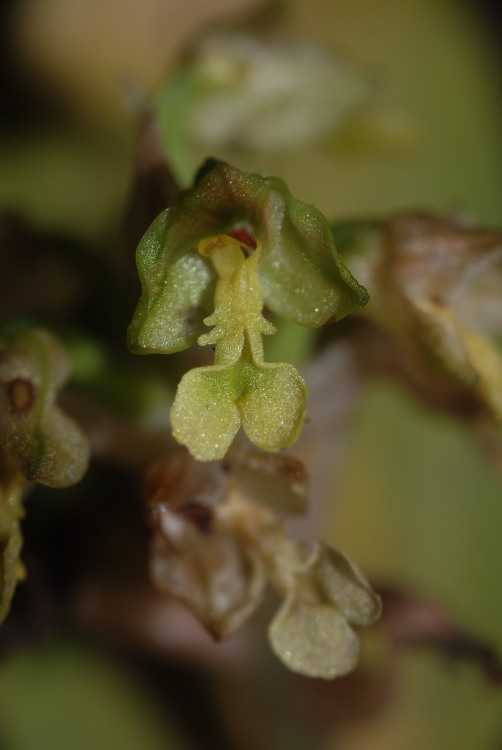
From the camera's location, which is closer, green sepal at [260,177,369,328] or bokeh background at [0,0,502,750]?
green sepal at [260,177,369,328]

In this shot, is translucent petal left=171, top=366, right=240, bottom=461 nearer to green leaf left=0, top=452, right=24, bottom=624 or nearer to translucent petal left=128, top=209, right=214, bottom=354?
translucent petal left=128, top=209, right=214, bottom=354

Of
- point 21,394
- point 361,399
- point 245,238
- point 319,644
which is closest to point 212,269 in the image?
point 245,238

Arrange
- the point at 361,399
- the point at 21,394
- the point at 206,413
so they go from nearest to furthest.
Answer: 1. the point at 206,413
2. the point at 21,394
3. the point at 361,399

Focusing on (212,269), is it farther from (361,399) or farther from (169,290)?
(361,399)

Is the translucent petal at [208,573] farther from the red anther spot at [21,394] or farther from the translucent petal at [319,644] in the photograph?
the red anther spot at [21,394]

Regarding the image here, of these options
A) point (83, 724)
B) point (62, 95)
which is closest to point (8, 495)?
point (83, 724)

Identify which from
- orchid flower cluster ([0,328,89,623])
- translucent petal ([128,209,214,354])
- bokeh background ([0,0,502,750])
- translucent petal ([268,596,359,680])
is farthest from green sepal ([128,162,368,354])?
bokeh background ([0,0,502,750])
